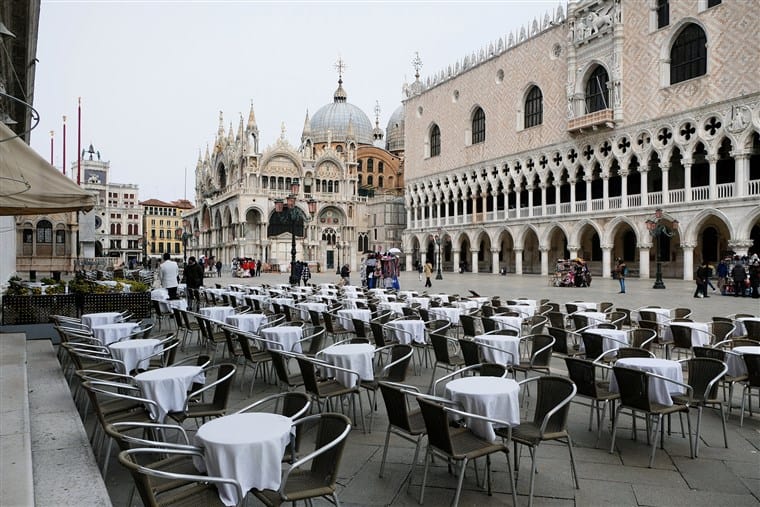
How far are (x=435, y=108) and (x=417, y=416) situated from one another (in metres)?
47.0

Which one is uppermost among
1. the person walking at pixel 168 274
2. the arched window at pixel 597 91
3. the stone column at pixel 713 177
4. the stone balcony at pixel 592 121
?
the arched window at pixel 597 91

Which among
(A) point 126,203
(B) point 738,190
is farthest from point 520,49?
(A) point 126,203

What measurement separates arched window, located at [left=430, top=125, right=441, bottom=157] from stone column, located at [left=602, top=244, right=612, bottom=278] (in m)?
20.3

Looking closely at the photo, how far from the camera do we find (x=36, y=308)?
10.1m

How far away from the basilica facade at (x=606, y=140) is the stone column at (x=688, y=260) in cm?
8

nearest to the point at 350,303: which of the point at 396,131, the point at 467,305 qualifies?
the point at 467,305

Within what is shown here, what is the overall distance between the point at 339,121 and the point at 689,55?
51.6 meters

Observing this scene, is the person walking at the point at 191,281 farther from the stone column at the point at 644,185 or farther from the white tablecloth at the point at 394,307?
the stone column at the point at 644,185

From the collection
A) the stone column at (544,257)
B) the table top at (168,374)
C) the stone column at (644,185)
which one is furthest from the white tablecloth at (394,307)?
the stone column at (544,257)

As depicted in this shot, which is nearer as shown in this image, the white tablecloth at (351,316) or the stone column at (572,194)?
the white tablecloth at (351,316)

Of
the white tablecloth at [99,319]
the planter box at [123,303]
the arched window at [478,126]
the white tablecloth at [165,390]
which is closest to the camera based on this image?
the white tablecloth at [165,390]

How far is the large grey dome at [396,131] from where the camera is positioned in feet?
257

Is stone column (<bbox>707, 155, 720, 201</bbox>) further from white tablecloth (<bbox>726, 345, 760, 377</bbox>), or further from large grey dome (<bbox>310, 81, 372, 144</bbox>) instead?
large grey dome (<bbox>310, 81, 372, 144</bbox>)

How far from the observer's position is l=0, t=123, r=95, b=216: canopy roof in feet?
18.5
